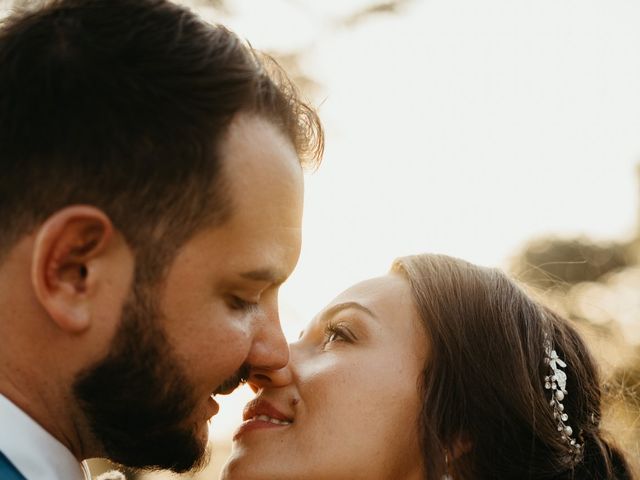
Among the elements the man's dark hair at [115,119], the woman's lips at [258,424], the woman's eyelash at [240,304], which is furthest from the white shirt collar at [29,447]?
the woman's lips at [258,424]

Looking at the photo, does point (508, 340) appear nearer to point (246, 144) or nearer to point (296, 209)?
point (296, 209)

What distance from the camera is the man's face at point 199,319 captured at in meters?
3.36

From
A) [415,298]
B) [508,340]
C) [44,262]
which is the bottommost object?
[508,340]

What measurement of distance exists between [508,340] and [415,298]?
51 centimetres

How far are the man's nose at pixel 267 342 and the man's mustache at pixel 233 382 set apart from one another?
39mm

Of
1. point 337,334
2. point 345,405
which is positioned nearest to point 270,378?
point 345,405

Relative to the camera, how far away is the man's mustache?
12.2ft

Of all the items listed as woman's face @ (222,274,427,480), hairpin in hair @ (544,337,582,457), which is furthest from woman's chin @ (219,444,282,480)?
hairpin in hair @ (544,337,582,457)

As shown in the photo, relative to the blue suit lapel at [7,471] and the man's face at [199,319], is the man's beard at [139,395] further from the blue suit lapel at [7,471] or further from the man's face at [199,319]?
the blue suit lapel at [7,471]

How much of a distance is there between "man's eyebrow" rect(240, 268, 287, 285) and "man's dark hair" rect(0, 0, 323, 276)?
0.81 ft

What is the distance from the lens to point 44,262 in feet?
10.3

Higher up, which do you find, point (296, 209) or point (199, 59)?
point (199, 59)

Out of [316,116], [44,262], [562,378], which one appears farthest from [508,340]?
[44,262]

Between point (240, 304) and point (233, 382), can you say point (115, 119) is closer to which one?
point (240, 304)
